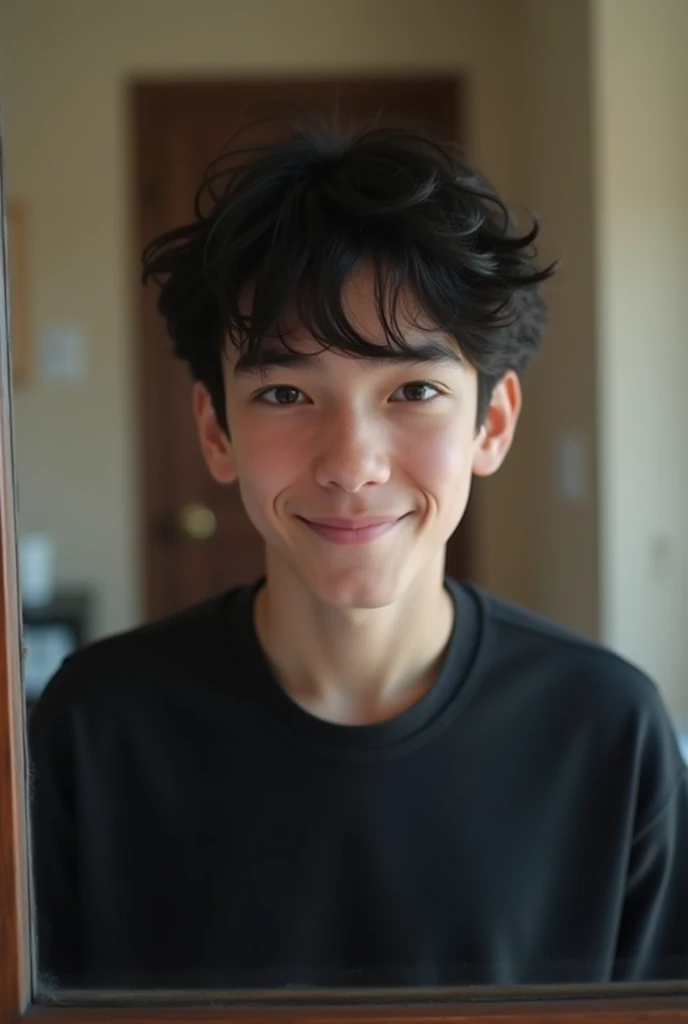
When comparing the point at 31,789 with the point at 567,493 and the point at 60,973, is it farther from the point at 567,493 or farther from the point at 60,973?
the point at 567,493

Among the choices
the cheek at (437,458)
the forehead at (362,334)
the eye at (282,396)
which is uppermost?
the forehead at (362,334)

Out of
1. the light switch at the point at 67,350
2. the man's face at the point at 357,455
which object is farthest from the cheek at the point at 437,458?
the light switch at the point at 67,350

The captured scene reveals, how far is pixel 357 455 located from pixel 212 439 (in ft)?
0.51

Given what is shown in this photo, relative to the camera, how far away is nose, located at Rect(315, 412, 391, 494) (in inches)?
20.8

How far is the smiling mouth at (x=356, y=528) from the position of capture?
21.7 inches

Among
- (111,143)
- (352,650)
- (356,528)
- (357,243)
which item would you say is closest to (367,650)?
(352,650)

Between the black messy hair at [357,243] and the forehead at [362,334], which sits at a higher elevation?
the black messy hair at [357,243]

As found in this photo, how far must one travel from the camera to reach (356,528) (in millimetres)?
551

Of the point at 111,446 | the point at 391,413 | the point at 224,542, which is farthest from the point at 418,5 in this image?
the point at 111,446

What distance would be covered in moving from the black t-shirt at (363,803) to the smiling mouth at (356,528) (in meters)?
0.13

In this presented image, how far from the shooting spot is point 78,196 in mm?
1676

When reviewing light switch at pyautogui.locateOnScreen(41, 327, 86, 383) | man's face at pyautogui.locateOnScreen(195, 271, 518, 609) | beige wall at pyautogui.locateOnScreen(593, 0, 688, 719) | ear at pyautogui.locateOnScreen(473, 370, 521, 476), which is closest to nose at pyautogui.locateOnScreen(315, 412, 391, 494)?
man's face at pyautogui.locateOnScreen(195, 271, 518, 609)

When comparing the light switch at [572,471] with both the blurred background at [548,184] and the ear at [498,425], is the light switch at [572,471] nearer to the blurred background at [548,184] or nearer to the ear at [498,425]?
the blurred background at [548,184]

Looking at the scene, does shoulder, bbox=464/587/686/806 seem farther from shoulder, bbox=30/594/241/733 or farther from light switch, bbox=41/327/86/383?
light switch, bbox=41/327/86/383
